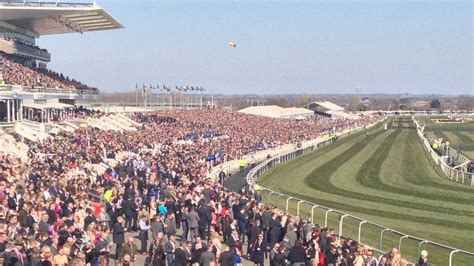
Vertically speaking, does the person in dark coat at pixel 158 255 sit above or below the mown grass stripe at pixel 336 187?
above

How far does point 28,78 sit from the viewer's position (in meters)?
43.3

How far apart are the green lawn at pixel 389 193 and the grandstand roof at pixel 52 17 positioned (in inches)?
836

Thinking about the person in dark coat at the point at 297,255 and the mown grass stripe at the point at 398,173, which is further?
the mown grass stripe at the point at 398,173

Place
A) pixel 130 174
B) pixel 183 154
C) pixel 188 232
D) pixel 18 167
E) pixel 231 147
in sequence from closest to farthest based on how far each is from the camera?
pixel 188 232 < pixel 18 167 < pixel 130 174 < pixel 183 154 < pixel 231 147

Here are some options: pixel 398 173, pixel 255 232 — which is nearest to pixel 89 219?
pixel 255 232

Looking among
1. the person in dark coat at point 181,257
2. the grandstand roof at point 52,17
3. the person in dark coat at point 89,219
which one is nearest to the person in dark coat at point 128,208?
the person in dark coat at point 89,219

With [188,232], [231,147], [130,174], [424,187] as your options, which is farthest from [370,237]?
[231,147]

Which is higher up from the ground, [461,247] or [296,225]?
[296,225]

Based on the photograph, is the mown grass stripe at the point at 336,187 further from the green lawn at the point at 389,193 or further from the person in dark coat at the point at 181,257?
the person in dark coat at the point at 181,257

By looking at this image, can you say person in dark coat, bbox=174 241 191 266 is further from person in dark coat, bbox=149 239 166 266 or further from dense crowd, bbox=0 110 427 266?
person in dark coat, bbox=149 239 166 266

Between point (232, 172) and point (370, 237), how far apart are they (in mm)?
17507

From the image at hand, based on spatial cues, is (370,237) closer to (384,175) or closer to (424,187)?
(424,187)

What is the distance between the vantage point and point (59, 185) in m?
17.2

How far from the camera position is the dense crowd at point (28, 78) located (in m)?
40.4
